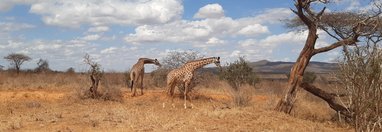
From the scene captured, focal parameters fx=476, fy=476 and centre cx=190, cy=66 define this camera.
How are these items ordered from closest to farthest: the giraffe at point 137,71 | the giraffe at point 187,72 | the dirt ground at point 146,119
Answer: the dirt ground at point 146,119 < the giraffe at point 187,72 < the giraffe at point 137,71

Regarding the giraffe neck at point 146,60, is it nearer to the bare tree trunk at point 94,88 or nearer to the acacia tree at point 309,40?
the bare tree trunk at point 94,88

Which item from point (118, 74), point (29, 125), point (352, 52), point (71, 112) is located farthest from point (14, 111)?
point (118, 74)

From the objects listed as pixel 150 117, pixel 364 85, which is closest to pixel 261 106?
pixel 150 117

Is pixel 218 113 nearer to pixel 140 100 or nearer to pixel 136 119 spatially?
pixel 136 119

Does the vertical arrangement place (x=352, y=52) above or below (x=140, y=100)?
above

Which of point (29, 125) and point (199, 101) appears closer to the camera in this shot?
point (29, 125)

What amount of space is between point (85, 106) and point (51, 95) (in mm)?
3558

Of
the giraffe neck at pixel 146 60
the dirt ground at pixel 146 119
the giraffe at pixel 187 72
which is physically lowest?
the dirt ground at pixel 146 119

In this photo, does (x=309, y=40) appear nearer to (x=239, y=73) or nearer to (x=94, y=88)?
(x=94, y=88)

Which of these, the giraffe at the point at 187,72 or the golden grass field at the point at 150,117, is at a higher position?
the giraffe at the point at 187,72

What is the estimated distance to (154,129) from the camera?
1034 centimetres

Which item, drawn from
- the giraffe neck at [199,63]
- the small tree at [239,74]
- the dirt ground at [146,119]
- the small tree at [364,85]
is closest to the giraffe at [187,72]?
the giraffe neck at [199,63]

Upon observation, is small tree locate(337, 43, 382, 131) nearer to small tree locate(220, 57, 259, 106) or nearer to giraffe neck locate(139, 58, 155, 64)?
giraffe neck locate(139, 58, 155, 64)

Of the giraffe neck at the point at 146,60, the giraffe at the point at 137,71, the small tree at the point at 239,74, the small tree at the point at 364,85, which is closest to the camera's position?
the small tree at the point at 364,85
